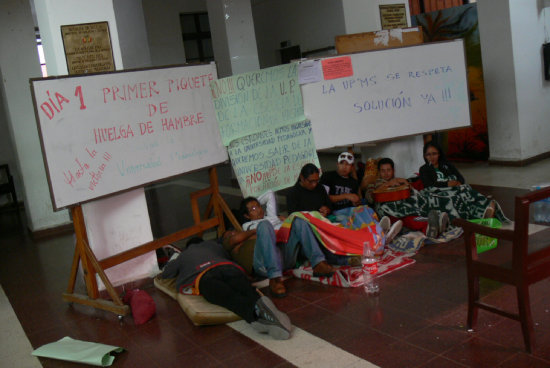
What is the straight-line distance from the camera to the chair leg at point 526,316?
263 cm

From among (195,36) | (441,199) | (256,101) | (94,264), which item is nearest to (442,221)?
(441,199)

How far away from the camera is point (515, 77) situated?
729 cm

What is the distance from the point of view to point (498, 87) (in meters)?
7.54

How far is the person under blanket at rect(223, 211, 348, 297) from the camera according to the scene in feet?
13.1

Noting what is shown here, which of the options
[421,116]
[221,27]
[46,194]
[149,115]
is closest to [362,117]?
[421,116]

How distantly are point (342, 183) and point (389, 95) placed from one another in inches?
46.8

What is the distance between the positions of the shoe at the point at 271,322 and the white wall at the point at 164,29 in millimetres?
10085

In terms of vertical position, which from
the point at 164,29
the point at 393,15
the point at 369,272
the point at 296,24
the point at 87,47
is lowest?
the point at 369,272

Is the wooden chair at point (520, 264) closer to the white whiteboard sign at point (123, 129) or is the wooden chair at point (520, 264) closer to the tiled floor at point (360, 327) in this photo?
the tiled floor at point (360, 327)

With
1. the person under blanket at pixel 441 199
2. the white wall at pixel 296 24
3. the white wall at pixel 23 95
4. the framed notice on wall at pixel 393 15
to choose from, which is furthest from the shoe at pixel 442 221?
the white wall at pixel 296 24

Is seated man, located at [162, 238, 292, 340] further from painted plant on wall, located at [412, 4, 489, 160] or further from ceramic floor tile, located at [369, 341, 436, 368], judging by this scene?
painted plant on wall, located at [412, 4, 489, 160]

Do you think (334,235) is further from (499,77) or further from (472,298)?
(499,77)

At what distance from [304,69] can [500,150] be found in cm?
387

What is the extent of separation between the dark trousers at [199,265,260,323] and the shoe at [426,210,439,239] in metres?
1.81
